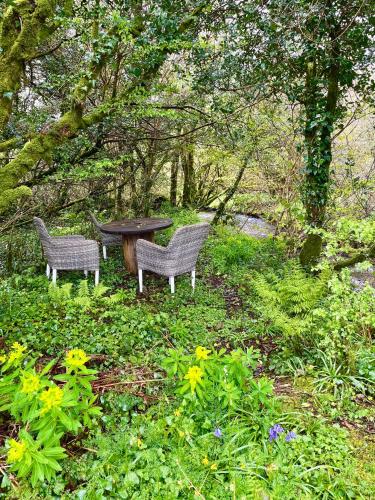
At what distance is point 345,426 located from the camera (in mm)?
2404

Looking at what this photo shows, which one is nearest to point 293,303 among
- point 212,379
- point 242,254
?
point 212,379

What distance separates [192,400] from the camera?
2156 mm

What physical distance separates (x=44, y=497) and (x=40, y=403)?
1.52 feet

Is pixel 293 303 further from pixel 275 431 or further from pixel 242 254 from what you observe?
pixel 242 254

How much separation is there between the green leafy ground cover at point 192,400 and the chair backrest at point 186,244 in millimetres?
864

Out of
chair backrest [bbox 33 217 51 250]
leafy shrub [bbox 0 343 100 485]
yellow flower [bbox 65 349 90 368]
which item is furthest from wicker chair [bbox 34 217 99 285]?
yellow flower [bbox 65 349 90 368]

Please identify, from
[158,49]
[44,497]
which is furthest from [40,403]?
[158,49]

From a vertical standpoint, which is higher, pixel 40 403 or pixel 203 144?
pixel 203 144

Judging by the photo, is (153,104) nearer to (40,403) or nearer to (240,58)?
(240,58)

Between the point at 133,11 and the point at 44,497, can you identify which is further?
the point at 133,11

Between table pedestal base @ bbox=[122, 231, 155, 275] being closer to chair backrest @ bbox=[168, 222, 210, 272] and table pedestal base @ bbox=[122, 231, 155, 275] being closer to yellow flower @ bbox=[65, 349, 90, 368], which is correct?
chair backrest @ bbox=[168, 222, 210, 272]

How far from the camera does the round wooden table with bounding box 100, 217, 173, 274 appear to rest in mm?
5285

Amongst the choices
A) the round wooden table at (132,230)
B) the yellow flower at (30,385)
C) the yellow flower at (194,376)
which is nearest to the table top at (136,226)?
the round wooden table at (132,230)

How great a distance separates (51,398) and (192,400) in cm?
87
